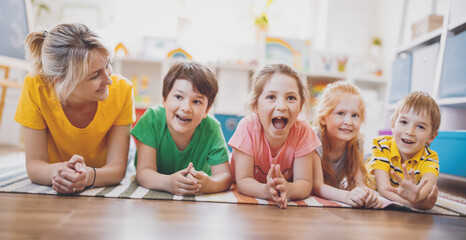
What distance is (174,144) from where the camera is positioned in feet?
3.80

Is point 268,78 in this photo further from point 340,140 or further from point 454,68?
point 454,68

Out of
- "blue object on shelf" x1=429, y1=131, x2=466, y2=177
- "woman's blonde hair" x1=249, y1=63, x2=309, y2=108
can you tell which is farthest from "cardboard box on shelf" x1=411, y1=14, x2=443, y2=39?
"woman's blonde hair" x1=249, y1=63, x2=309, y2=108

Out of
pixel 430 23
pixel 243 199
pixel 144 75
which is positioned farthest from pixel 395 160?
pixel 144 75

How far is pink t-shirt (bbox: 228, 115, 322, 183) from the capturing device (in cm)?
105

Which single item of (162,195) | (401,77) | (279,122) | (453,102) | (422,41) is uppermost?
(422,41)

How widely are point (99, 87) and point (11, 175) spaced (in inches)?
19.7

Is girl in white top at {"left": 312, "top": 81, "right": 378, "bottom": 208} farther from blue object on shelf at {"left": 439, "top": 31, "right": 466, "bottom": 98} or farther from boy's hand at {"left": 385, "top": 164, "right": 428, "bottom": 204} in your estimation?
blue object on shelf at {"left": 439, "top": 31, "right": 466, "bottom": 98}

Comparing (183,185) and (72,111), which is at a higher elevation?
(72,111)

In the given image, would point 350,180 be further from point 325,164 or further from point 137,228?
point 137,228

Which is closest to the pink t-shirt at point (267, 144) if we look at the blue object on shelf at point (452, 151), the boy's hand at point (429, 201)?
the boy's hand at point (429, 201)

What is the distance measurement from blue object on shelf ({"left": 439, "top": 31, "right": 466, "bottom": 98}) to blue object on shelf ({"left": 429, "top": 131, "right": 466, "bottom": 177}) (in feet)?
0.69

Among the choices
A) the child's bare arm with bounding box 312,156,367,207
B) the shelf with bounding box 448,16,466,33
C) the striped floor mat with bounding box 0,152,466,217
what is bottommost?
the striped floor mat with bounding box 0,152,466,217

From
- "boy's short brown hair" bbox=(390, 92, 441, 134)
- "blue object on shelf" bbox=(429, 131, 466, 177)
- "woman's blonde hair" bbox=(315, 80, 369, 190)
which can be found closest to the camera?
"boy's short brown hair" bbox=(390, 92, 441, 134)

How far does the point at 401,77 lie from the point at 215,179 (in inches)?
61.2
